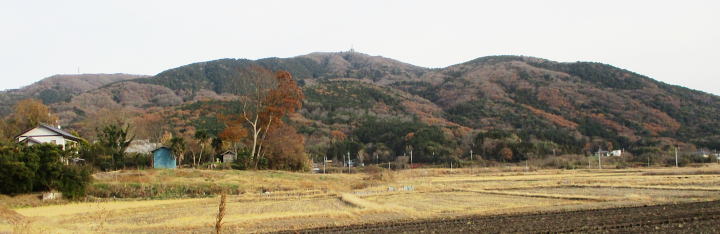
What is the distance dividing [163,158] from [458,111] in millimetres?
83880

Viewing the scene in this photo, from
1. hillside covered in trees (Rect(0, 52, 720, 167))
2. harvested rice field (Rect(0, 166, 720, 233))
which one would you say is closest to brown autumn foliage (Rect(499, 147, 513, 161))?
hillside covered in trees (Rect(0, 52, 720, 167))

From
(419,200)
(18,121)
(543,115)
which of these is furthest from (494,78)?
(419,200)

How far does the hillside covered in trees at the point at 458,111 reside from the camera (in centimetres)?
8112

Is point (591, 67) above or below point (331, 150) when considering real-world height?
above

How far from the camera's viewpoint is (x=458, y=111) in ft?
399

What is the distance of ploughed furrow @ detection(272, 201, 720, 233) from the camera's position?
1556 centimetres

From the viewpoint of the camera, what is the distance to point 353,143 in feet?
269

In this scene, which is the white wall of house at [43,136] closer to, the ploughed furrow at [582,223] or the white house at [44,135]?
the white house at [44,135]

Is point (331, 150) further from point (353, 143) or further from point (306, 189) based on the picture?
point (306, 189)

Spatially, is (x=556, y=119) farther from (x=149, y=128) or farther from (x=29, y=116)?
(x=29, y=116)

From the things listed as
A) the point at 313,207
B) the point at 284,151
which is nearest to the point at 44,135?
the point at 284,151

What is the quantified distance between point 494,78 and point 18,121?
113m

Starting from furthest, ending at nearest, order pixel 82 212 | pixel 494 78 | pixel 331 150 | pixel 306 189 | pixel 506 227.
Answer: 1. pixel 494 78
2. pixel 331 150
3. pixel 306 189
4. pixel 82 212
5. pixel 506 227

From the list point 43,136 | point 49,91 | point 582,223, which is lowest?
point 582,223
